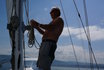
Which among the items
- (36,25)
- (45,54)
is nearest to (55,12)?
(36,25)

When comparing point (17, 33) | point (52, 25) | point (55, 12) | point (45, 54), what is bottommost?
point (45, 54)

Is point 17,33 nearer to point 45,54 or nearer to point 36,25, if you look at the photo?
point 36,25

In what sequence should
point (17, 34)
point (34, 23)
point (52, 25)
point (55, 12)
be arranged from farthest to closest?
point (55, 12) → point (52, 25) → point (34, 23) → point (17, 34)

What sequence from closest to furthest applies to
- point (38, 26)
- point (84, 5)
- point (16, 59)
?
point (16, 59)
point (38, 26)
point (84, 5)

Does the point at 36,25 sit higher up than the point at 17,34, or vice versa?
the point at 36,25

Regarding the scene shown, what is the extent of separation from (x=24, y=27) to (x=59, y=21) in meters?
0.69

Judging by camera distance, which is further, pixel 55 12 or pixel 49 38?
pixel 55 12

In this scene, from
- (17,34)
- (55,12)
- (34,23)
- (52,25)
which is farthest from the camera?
(55,12)

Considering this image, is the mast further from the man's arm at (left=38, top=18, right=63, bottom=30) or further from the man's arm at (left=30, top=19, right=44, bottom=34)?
the man's arm at (left=38, top=18, right=63, bottom=30)

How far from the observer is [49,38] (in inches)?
210

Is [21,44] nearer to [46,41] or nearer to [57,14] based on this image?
[46,41]

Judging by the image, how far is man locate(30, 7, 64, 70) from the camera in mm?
5246

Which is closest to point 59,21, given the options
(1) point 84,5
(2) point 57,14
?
(2) point 57,14

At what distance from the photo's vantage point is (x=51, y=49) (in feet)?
17.7
